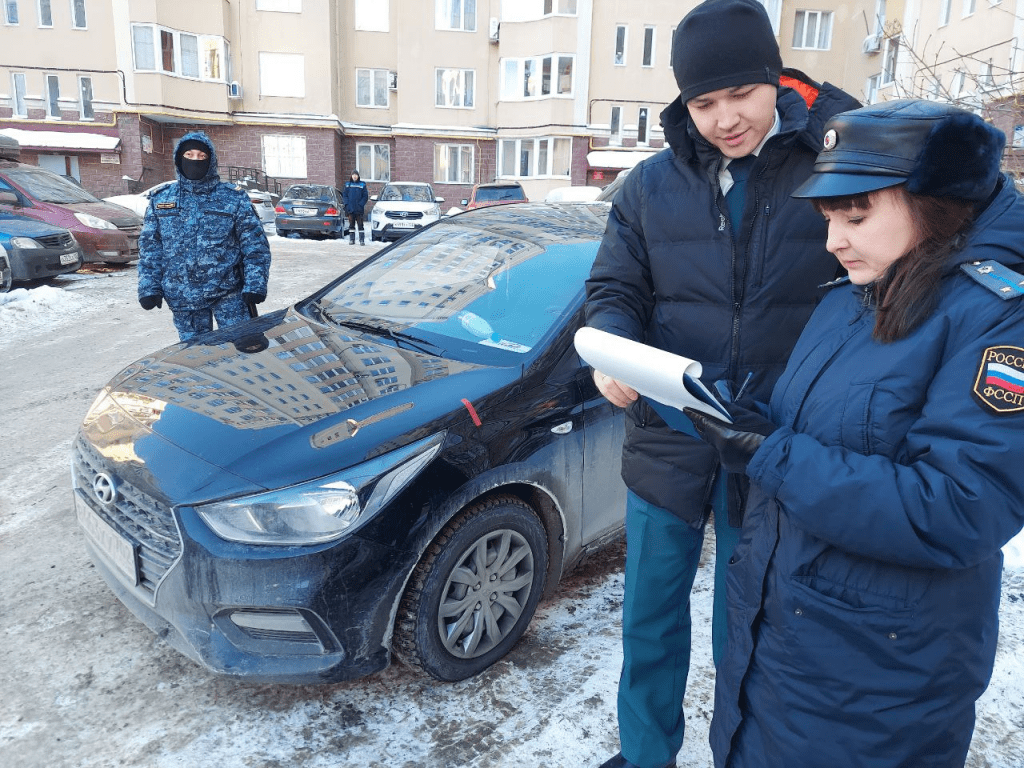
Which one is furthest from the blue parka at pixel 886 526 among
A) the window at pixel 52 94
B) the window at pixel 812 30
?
the window at pixel 812 30

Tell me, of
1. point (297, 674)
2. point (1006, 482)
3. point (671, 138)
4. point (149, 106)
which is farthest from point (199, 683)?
point (149, 106)

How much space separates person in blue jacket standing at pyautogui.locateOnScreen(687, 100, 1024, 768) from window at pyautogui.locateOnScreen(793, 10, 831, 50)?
33136 millimetres

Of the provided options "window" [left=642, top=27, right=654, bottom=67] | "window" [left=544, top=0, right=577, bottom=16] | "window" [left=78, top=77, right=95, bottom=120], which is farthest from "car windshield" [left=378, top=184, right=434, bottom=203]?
"window" [left=78, top=77, right=95, bottom=120]

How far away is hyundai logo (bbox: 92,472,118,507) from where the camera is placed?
2330mm

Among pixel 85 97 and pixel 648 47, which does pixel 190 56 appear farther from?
pixel 648 47

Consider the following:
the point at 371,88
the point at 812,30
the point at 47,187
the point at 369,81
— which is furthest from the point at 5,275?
the point at 812,30

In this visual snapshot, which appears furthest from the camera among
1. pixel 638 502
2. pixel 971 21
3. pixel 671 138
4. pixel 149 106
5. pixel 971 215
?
pixel 149 106

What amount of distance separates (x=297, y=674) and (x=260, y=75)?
29645 millimetres

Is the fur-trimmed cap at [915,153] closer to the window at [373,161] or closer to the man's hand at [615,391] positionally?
the man's hand at [615,391]

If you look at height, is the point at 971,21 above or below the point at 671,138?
above

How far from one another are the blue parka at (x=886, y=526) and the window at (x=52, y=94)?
3154 centimetres

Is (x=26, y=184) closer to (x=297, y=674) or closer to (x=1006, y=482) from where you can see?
(x=297, y=674)

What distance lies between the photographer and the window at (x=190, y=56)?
85.8ft

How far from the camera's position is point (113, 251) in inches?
442
